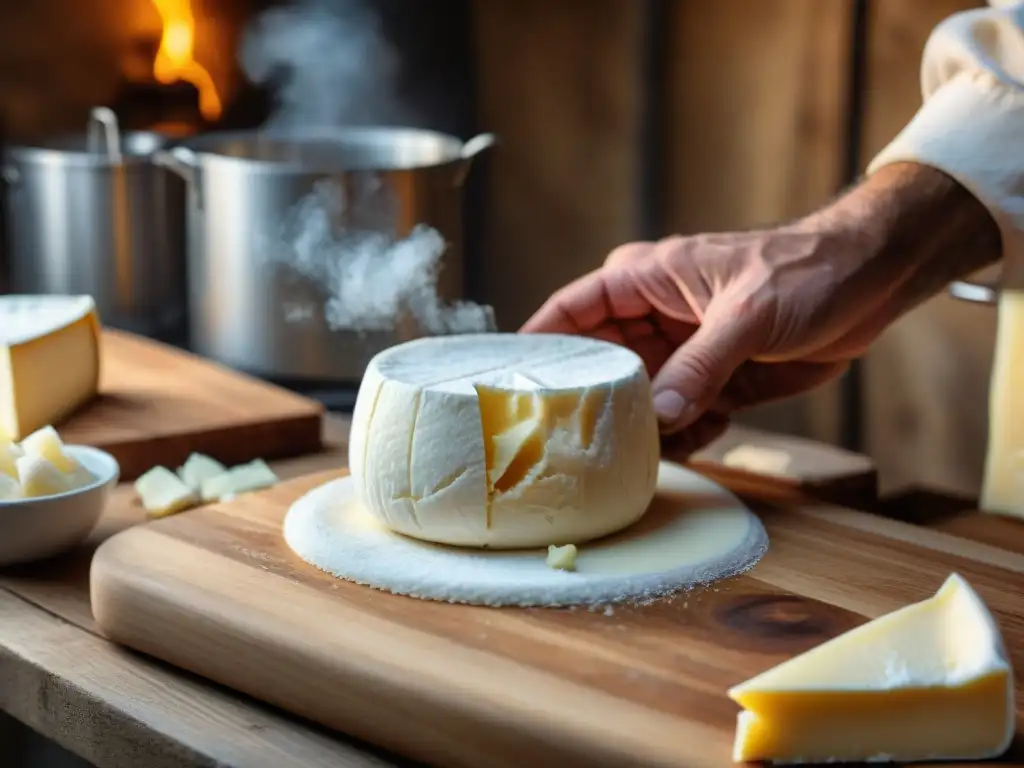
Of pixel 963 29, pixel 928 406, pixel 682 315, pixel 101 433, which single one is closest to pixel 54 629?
pixel 101 433

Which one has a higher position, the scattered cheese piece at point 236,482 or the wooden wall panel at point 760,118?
the wooden wall panel at point 760,118

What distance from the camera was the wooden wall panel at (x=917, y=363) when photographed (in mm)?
2436

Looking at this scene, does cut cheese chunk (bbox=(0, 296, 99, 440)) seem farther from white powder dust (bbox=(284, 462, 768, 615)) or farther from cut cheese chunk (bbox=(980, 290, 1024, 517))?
cut cheese chunk (bbox=(980, 290, 1024, 517))

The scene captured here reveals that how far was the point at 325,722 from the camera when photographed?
1.06 metres

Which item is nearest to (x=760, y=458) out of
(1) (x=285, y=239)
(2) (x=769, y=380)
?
(2) (x=769, y=380)

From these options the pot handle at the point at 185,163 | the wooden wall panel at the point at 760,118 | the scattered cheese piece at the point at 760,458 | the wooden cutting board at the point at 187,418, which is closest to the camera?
the wooden cutting board at the point at 187,418

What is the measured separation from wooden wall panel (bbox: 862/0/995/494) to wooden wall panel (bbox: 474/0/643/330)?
57 centimetres

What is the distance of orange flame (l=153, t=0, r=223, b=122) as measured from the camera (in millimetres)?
2709

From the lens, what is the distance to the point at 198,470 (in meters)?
1.61

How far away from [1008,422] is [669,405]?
1.47 feet

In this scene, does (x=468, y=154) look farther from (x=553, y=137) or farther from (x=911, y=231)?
(x=553, y=137)

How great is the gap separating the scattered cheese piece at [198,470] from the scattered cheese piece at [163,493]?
0.02 meters

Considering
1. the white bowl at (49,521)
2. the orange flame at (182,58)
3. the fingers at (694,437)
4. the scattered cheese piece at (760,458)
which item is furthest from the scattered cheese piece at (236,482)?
the orange flame at (182,58)

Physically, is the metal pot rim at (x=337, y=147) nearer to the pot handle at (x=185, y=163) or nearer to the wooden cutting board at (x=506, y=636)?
the pot handle at (x=185, y=163)
